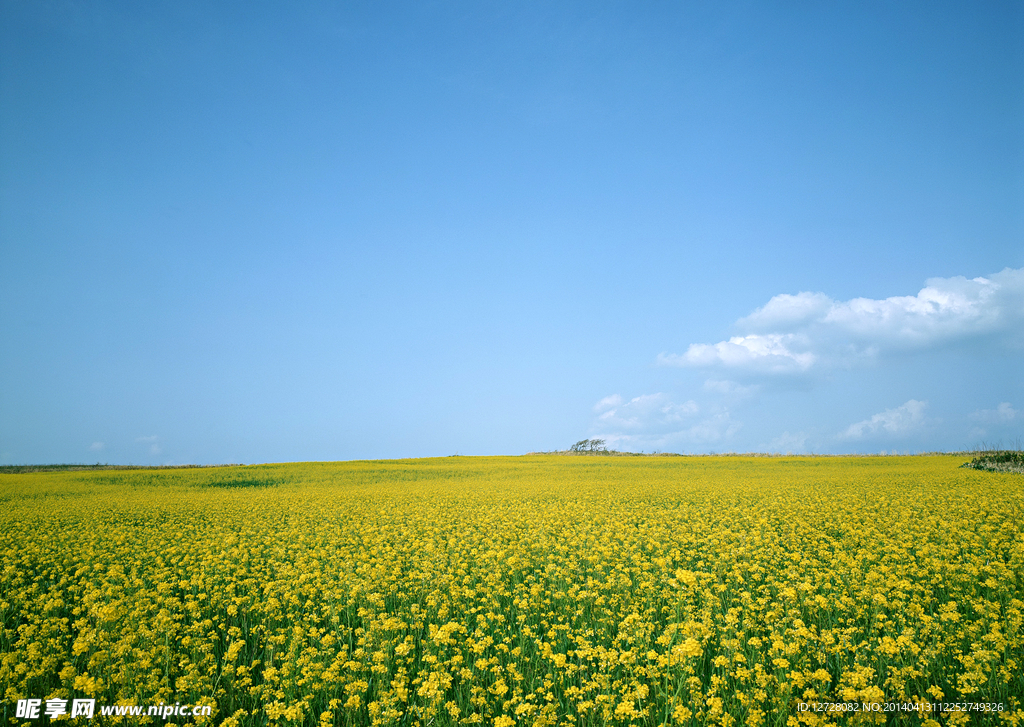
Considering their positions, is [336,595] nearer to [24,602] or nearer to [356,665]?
[356,665]

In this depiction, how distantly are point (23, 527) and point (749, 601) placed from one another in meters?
20.2

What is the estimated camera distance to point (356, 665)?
572 cm

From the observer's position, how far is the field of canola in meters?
5.56

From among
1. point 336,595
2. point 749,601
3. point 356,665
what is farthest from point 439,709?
point 749,601

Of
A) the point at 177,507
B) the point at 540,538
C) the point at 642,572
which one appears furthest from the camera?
the point at 177,507

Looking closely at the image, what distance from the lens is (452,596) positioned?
27.7 ft

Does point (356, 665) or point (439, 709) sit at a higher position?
point (356, 665)

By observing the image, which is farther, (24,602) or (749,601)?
(24,602)

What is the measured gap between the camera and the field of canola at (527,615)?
556cm

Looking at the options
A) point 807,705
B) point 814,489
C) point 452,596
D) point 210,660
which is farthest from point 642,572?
point 814,489

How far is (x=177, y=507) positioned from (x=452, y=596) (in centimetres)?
1731

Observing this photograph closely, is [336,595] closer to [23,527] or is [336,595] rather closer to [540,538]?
[540,538]

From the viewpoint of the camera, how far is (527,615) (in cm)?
795

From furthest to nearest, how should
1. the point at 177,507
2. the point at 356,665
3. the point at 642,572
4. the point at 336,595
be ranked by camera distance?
the point at 177,507 → the point at 642,572 → the point at 336,595 → the point at 356,665
